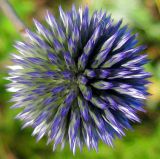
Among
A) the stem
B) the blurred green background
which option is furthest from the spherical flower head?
the blurred green background

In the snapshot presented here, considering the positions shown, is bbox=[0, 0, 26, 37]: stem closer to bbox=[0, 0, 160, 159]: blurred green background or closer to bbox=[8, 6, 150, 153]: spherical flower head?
bbox=[8, 6, 150, 153]: spherical flower head

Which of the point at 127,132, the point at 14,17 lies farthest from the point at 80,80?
the point at 127,132

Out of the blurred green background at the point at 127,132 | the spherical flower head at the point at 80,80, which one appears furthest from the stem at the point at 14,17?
the blurred green background at the point at 127,132

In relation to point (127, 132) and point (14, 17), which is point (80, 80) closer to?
point (14, 17)

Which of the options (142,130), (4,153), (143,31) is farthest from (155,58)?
(4,153)

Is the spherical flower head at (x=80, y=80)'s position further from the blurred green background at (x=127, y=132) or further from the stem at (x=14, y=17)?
the blurred green background at (x=127, y=132)

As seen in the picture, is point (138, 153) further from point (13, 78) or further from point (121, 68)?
point (13, 78)
